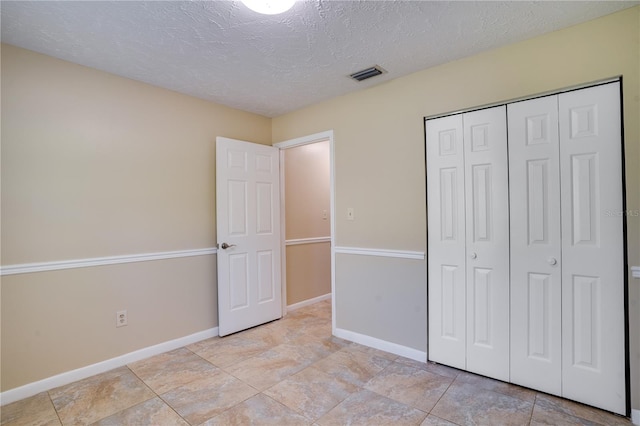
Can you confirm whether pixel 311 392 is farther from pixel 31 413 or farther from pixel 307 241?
pixel 307 241

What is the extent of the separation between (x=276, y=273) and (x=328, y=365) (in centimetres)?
136

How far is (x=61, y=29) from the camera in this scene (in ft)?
6.42

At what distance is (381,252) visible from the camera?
2861 mm

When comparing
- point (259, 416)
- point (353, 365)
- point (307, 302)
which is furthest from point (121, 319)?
point (307, 302)

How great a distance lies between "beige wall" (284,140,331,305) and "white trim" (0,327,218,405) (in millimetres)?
1293

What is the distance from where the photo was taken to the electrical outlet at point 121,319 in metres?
2.61

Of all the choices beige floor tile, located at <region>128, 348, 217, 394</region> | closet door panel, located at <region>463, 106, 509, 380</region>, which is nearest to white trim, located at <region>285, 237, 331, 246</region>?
beige floor tile, located at <region>128, 348, 217, 394</region>

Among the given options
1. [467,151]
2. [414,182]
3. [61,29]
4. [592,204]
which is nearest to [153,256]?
[61,29]

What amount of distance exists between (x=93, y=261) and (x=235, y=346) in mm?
1397

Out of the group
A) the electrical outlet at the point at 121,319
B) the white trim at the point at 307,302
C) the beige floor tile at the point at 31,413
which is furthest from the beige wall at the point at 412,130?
the beige floor tile at the point at 31,413

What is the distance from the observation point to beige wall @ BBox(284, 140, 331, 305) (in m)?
4.08

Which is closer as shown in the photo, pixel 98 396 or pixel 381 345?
pixel 98 396

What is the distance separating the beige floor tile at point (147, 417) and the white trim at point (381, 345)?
63.7 inches

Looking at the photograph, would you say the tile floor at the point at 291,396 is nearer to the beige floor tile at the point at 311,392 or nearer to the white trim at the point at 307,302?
the beige floor tile at the point at 311,392
